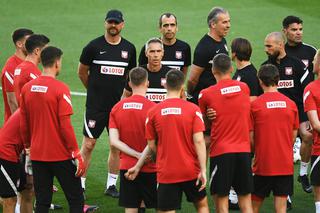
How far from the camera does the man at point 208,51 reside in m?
12.6

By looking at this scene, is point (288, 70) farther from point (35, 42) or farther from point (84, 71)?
point (35, 42)

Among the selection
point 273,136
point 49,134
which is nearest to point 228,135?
point 273,136

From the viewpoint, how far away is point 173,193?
33.1 feet

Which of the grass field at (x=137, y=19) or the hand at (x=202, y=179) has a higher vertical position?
the grass field at (x=137, y=19)

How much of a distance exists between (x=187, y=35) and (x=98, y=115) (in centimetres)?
1013

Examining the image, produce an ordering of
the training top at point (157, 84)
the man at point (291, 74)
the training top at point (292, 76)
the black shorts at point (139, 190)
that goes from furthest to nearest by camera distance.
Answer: the training top at point (292, 76) < the man at point (291, 74) < the training top at point (157, 84) < the black shorts at point (139, 190)

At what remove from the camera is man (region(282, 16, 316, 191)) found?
42.6 feet

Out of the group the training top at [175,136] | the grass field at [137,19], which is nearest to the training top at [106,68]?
the training top at [175,136]

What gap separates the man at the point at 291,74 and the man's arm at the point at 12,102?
3551 mm

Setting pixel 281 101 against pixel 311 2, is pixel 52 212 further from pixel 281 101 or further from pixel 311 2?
pixel 311 2

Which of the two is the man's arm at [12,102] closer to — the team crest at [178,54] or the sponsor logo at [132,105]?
the sponsor logo at [132,105]

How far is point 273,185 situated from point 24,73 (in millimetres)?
3575

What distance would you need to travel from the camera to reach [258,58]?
68.6ft

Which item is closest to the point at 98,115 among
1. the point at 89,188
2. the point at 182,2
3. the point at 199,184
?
the point at 89,188
